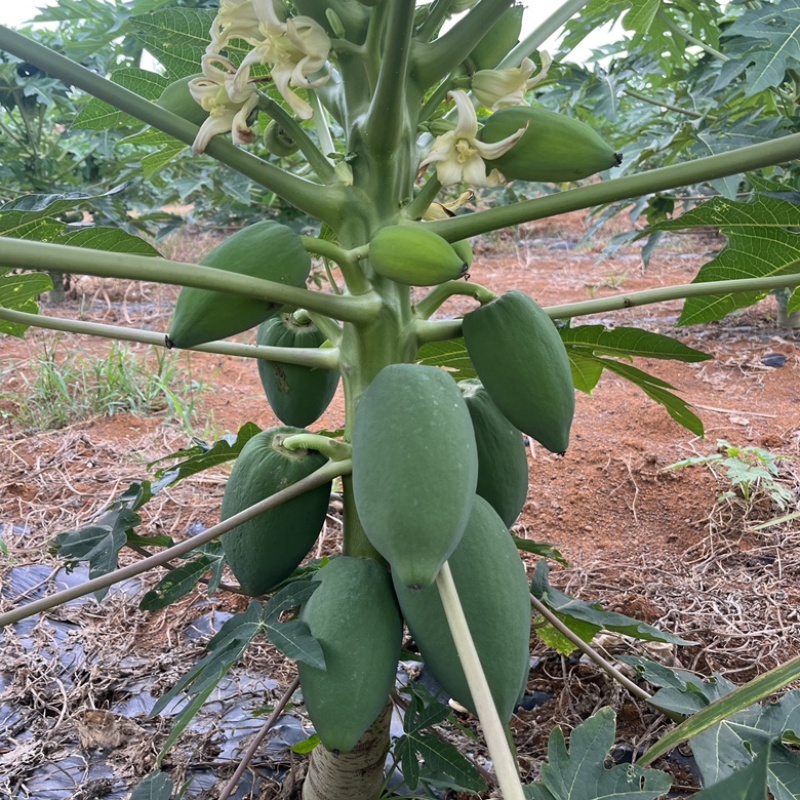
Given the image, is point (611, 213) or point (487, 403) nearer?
point (487, 403)

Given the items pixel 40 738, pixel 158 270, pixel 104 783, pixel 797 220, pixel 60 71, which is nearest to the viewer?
pixel 158 270

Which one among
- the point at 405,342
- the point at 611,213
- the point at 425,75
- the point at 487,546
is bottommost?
the point at 611,213

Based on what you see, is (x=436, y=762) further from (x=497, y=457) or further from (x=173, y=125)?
(x=173, y=125)

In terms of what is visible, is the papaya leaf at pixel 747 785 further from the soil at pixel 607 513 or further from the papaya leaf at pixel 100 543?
the papaya leaf at pixel 100 543

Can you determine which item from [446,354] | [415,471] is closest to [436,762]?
[415,471]

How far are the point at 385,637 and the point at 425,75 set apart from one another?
713 mm

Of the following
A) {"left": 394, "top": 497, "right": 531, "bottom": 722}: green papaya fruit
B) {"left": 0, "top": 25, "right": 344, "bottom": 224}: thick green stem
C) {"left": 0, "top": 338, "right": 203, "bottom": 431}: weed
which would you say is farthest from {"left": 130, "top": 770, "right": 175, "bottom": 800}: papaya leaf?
{"left": 0, "top": 338, "right": 203, "bottom": 431}: weed

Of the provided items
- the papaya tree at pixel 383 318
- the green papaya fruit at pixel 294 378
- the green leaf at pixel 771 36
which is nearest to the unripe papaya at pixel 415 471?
the papaya tree at pixel 383 318

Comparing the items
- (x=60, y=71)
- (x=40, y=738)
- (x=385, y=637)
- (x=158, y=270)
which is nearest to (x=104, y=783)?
(x=40, y=738)

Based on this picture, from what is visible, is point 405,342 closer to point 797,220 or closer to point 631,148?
point 797,220

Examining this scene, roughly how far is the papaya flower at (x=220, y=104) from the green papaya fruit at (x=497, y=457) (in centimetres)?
46

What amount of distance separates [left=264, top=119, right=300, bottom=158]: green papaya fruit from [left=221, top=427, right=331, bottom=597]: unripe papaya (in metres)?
0.41

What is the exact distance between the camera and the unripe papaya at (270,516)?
1046 mm

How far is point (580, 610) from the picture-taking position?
1.16m
